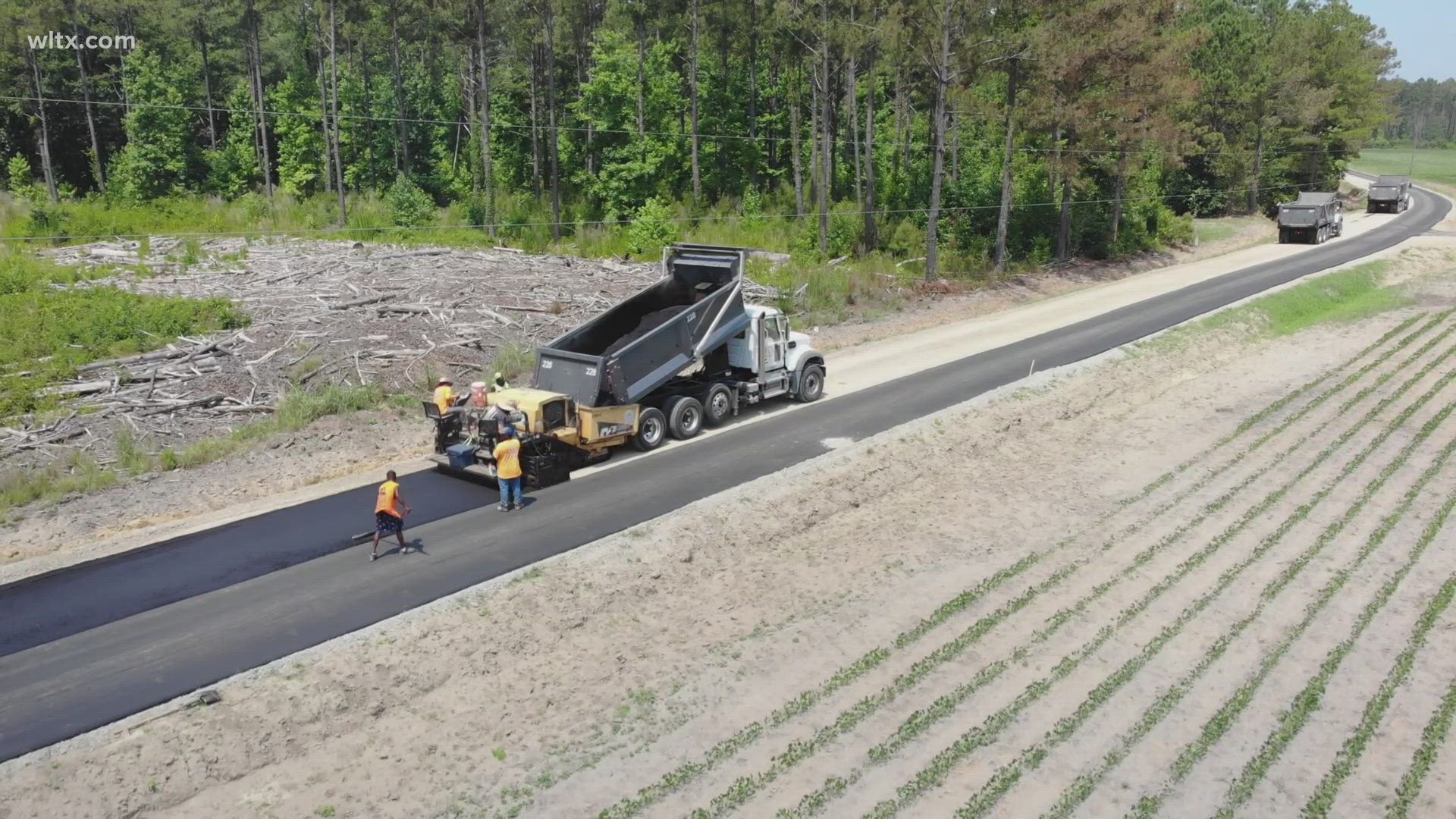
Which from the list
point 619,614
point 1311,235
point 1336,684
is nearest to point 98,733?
point 619,614

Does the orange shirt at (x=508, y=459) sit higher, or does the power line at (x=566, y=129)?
the power line at (x=566, y=129)

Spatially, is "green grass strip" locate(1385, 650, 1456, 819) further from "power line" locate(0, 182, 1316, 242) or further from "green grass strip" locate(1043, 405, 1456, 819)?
"power line" locate(0, 182, 1316, 242)

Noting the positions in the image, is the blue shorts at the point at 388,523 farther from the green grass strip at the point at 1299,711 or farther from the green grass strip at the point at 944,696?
the green grass strip at the point at 1299,711

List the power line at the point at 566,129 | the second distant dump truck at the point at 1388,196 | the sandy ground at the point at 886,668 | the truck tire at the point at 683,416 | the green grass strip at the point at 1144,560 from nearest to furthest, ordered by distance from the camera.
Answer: the sandy ground at the point at 886,668 < the green grass strip at the point at 1144,560 < the truck tire at the point at 683,416 < the power line at the point at 566,129 < the second distant dump truck at the point at 1388,196

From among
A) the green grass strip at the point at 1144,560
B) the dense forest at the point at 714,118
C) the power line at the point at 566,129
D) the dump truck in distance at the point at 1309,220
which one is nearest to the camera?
the green grass strip at the point at 1144,560

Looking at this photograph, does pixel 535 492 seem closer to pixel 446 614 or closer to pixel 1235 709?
pixel 446 614

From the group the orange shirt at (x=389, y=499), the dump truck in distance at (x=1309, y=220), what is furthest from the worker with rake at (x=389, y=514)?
the dump truck in distance at (x=1309, y=220)

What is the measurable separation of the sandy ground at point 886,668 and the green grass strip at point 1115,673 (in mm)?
49

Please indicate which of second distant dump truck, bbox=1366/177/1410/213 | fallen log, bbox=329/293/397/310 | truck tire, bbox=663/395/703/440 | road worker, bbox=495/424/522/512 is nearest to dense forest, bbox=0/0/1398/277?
second distant dump truck, bbox=1366/177/1410/213

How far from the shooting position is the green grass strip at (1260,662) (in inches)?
393

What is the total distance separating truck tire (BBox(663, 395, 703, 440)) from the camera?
64.9 ft

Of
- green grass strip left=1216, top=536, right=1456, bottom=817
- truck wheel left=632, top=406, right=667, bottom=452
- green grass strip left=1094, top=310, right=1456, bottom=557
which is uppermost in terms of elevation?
truck wheel left=632, top=406, right=667, bottom=452

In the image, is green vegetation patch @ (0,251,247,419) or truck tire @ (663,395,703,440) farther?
green vegetation patch @ (0,251,247,419)

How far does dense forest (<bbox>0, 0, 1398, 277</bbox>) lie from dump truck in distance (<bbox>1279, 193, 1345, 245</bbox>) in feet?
16.1
